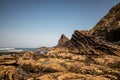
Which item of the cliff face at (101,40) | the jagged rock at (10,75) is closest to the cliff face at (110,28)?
the cliff face at (101,40)

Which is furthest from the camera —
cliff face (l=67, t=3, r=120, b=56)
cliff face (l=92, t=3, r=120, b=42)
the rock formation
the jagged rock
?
cliff face (l=92, t=3, r=120, b=42)

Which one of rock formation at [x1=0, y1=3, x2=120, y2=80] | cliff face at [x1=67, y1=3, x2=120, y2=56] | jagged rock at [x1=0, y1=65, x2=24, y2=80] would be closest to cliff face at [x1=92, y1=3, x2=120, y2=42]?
cliff face at [x1=67, y1=3, x2=120, y2=56]

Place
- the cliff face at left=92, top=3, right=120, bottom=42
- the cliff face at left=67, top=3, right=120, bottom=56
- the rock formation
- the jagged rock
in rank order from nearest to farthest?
the rock formation → the jagged rock → the cliff face at left=67, top=3, right=120, bottom=56 → the cliff face at left=92, top=3, right=120, bottom=42

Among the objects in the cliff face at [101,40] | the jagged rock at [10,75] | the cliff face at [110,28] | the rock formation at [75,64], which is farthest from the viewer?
the cliff face at [110,28]

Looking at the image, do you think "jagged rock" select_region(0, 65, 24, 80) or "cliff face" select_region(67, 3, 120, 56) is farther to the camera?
"cliff face" select_region(67, 3, 120, 56)

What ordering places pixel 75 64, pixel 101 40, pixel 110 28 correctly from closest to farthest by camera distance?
1. pixel 75 64
2. pixel 101 40
3. pixel 110 28

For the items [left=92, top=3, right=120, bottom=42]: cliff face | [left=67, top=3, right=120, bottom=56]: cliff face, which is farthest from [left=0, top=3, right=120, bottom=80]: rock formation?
[left=92, top=3, right=120, bottom=42]: cliff face

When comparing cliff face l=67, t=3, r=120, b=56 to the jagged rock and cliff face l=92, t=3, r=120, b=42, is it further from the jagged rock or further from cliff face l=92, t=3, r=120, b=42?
the jagged rock

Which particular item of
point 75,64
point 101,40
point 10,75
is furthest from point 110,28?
point 10,75

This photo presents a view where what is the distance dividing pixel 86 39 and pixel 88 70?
21.1 meters

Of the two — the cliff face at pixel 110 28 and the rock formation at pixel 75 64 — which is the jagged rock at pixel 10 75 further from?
the cliff face at pixel 110 28

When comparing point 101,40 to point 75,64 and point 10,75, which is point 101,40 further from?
point 10,75

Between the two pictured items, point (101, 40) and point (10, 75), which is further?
point (101, 40)

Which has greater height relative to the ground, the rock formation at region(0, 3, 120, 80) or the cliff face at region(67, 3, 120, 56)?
the cliff face at region(67, 3, 120, 56)
